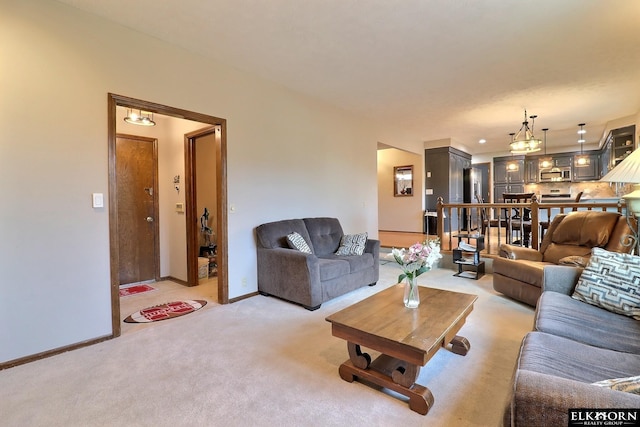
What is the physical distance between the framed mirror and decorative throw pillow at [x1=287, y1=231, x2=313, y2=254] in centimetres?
567

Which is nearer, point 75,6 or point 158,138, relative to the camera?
point 75,6

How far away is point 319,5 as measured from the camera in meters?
2.49

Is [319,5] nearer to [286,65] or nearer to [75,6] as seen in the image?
[286,65]

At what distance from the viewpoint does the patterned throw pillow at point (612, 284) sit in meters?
1.96

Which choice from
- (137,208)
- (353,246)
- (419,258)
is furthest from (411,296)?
(137,208)

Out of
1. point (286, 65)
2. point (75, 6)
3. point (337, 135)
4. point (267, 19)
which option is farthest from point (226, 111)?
point (337, 135)

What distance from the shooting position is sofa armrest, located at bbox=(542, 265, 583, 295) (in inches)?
92.4

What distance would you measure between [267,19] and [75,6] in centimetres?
152

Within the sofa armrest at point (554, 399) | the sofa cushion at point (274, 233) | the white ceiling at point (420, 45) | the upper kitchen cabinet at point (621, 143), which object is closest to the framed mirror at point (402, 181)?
the white ceiling at point (420, 45)

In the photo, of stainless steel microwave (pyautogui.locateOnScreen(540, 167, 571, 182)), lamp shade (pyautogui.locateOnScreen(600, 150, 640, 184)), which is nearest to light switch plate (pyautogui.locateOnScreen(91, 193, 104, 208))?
lamp shade (pyautogui.locateOnScreen(600, 150, 640, 184))

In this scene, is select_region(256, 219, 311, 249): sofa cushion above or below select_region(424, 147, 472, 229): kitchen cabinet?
below

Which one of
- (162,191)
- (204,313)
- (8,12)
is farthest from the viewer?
(162,191)

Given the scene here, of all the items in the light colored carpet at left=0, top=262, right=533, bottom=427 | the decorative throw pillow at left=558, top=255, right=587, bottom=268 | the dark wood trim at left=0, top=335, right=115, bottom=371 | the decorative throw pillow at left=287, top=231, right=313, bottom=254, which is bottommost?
the light colored carpet at left=0, top=262, right=533, bottom=427

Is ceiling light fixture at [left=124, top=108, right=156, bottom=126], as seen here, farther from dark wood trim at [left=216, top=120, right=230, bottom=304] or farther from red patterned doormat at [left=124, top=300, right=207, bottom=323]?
red patterned doormat at [left=124, top=300, right=207, bottom=323]
